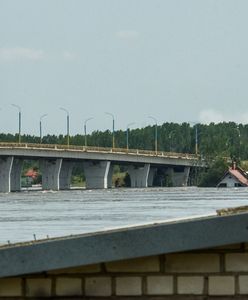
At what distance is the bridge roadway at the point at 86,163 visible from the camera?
464 feet

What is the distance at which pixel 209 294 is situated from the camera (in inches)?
448

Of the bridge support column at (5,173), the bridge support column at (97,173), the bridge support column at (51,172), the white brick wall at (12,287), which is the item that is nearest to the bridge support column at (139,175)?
the bridge support column at (97,173)

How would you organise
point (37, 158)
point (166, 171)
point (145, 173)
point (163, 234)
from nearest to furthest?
point (163, 234) → point (37, 158) → point (145, 173) → point (166, 171)

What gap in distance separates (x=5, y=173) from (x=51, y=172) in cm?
1097

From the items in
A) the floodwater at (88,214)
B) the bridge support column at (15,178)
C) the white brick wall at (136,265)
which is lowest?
the floodwater at (88,214)

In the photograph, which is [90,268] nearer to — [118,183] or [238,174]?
[238,174]

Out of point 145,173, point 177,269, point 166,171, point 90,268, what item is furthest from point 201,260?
point 166,171

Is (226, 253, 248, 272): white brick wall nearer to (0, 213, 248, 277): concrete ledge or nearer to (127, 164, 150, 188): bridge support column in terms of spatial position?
(0, 213, 248, 277): concrete ledge

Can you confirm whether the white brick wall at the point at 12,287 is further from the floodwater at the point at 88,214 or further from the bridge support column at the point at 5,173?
the bridge support column at the point at 5,173

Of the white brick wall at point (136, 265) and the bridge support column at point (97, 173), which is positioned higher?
the bridge support column at point (97, 173)

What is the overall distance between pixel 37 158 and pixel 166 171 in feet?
121

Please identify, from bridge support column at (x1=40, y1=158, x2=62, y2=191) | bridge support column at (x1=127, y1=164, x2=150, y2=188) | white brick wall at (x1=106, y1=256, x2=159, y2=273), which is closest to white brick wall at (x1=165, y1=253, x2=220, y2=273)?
white brick wall at (x1=106, y1=256, x2=159, y2=273)

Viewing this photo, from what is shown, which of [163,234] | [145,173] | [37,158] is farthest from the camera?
[145,173]

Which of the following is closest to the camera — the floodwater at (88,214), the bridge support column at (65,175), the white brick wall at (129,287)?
the white brick wall at (129,287)
